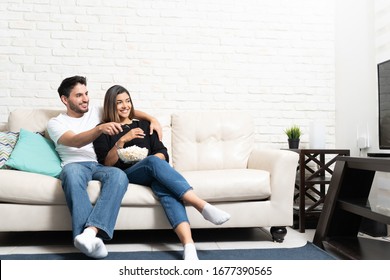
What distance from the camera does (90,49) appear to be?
3.18 metres

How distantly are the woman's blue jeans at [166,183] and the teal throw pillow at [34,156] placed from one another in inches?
20.7

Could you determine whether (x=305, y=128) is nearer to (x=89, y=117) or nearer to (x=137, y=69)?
(x=137, y=69)

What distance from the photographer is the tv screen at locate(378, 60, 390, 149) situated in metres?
2.41

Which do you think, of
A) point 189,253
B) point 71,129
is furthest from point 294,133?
point 71,129

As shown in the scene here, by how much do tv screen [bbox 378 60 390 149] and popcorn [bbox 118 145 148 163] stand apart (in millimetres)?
1494

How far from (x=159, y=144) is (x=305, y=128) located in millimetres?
1468

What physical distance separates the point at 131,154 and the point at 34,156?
0.65m

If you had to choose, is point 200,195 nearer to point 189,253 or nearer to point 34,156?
point 189,253

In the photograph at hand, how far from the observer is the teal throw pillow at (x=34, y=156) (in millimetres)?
2366

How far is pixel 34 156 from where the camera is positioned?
2426 millimetres

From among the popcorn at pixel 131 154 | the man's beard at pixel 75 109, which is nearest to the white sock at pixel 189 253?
the popcorn at pixel 131 154

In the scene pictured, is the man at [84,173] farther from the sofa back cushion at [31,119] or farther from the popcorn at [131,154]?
the sofa back cushion at [31,119]

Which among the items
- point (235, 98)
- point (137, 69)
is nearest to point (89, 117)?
point (137, 69)

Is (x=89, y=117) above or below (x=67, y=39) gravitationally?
below
